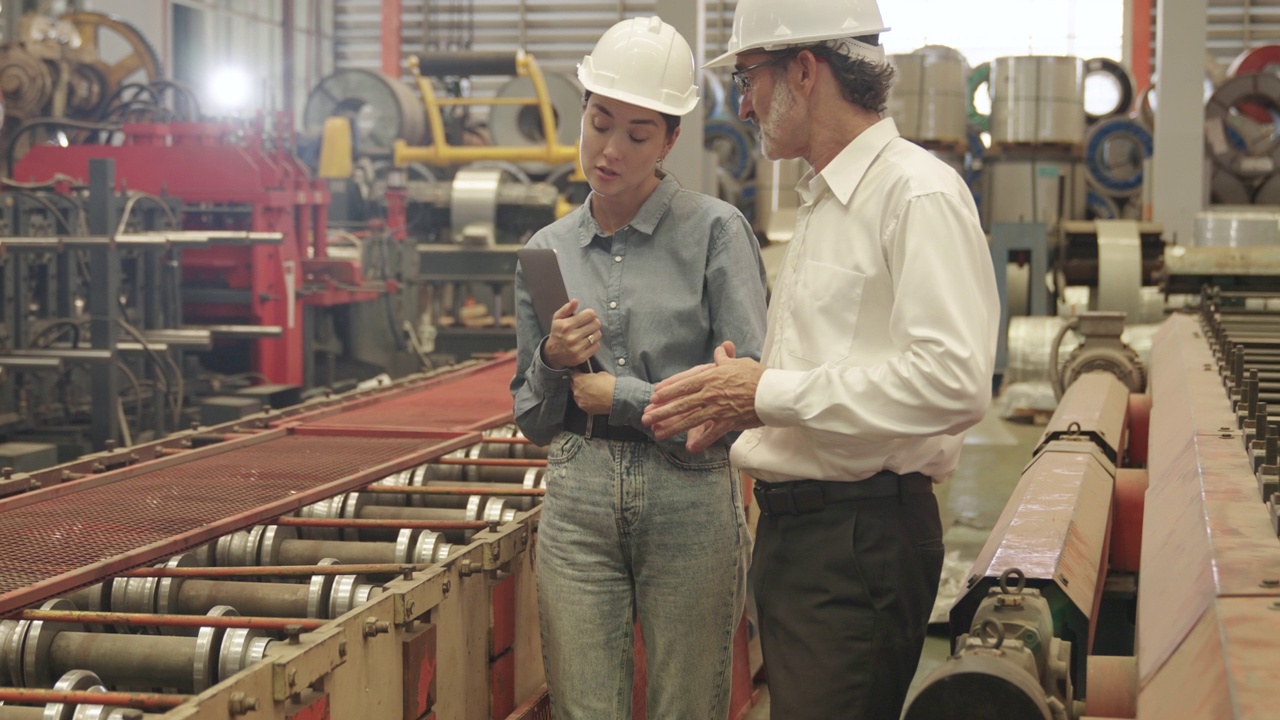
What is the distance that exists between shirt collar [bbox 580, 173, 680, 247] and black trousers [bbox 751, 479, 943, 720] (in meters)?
0.57

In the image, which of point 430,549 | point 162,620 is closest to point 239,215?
point 430,549

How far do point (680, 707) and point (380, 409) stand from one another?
8.10 feet

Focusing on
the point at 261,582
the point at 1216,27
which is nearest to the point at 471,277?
the point at 261,582

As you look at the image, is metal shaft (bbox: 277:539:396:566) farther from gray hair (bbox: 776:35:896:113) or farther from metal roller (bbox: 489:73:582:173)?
metal roller (bbox: 489:73:582:173)

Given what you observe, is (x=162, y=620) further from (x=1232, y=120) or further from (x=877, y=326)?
(x=1232, y=120)

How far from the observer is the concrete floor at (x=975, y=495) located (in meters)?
4.41

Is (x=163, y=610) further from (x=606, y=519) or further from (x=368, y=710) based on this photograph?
(x=606, y=519)

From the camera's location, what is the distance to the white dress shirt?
1.61 metres

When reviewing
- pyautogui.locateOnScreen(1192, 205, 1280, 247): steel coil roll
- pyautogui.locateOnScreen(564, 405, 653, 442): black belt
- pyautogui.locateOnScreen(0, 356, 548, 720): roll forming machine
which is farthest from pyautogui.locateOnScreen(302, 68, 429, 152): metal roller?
pyautogui.locateOnScreen(564, 405, 653, 442): black belt

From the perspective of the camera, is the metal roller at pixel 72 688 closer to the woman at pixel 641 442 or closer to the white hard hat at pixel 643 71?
the woman at pixel 641 442

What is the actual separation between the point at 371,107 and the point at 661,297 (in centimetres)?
1060

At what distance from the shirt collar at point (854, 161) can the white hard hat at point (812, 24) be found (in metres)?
0.11

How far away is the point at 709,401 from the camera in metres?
1.78

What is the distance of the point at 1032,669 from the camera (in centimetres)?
157
